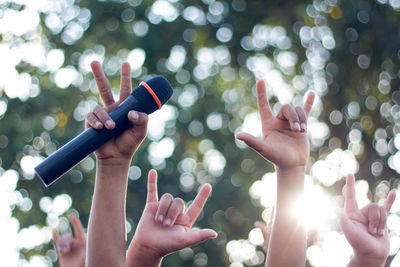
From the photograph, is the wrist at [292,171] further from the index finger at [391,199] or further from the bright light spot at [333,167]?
the bright light spot at [333,167]

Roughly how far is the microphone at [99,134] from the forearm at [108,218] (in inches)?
6.7

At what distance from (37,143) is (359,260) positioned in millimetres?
5332

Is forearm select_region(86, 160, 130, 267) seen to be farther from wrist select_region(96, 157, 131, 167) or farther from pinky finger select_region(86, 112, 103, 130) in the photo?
pinky finger select_region(86, 112, 103, 130)

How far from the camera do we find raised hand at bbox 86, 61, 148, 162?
1.83 m

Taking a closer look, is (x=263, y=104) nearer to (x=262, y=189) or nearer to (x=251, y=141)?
(x=251, y=141)

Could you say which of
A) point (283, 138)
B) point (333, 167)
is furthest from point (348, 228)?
point (333, 167)

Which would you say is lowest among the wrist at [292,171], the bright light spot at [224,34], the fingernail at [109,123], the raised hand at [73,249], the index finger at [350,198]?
the bright light spot at [224,34]

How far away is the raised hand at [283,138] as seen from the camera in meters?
2.04

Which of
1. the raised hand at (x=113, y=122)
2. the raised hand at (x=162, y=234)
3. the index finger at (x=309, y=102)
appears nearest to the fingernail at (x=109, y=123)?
the raised hand at (x=113, y=122)

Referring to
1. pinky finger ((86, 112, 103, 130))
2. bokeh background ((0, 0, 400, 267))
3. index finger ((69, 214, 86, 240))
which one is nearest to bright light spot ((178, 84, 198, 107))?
bokeh background ((0, 0, 400, 267))

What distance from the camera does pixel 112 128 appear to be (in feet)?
5.98

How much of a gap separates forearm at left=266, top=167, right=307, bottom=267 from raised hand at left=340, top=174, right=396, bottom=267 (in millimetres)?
326

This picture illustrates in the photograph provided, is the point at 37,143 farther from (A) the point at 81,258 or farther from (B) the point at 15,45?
(A) the point at 81,258

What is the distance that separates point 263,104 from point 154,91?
59 centimetres
